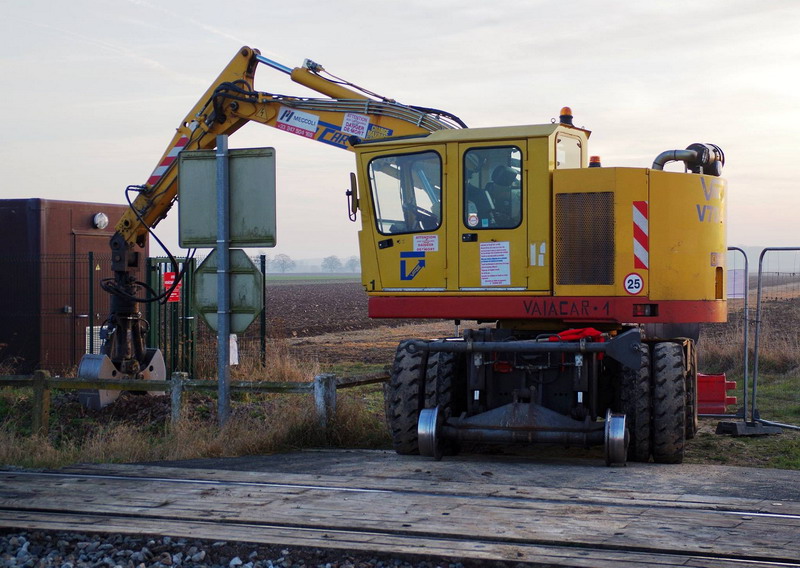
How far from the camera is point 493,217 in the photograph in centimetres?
998

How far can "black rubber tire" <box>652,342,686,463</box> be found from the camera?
9.37 m

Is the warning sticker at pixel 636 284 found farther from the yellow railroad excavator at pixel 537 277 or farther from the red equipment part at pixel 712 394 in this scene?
the red equipment part at pixel 712 394

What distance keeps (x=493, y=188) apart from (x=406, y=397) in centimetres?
233

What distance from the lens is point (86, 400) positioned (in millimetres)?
14359

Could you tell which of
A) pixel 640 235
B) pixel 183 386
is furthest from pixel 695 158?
pixel 183 386

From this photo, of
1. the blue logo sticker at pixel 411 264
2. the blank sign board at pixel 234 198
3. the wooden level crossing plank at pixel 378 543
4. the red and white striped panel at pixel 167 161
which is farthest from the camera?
the red and white striped panel at pixel 167 161

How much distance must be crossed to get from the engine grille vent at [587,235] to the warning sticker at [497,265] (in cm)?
52

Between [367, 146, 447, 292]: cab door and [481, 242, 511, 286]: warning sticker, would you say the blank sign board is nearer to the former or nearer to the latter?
[367, 146, 447, 292]: cab door

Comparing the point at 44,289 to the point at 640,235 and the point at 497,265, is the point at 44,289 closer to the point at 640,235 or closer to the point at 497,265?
the point at 497,265

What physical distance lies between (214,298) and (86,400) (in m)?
4.82

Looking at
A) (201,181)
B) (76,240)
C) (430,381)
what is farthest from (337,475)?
(76,240)

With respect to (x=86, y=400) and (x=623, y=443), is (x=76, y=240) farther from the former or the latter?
(x=623, y=443)

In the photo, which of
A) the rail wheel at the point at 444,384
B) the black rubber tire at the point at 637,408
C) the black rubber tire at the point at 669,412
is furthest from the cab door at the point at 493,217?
the black rubber tire at the point at 669,412

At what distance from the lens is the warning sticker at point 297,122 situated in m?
12.6
